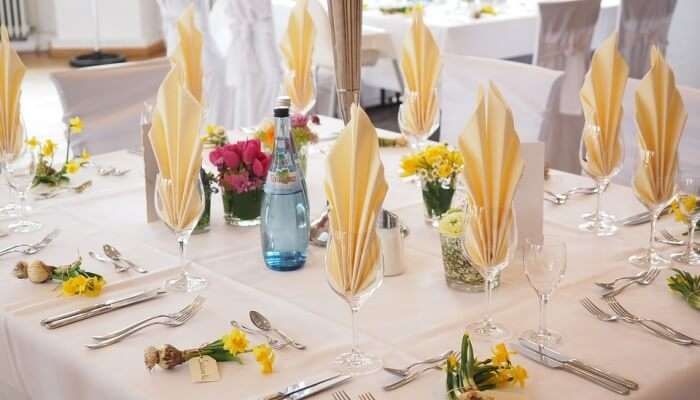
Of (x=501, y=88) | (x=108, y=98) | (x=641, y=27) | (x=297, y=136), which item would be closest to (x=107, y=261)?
(x=297, y=136)

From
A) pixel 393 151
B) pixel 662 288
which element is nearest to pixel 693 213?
pixel 662 288

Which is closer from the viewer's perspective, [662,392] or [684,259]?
[662,392]

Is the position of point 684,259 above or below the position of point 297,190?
below

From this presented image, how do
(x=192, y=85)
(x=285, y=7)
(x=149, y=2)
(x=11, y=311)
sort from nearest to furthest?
(x=11, y=311) < (x=192, y=85) < (x=285, y=7) < (x=149, y=2)

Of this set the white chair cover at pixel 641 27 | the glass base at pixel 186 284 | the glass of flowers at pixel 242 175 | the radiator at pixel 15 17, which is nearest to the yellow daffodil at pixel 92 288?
the glass base at pixel 186 284

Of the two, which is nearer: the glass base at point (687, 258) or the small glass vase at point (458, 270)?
the small glass vase at point (458, 270)

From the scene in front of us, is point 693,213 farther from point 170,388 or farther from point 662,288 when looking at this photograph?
point 170,388

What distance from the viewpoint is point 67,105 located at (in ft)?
10.1

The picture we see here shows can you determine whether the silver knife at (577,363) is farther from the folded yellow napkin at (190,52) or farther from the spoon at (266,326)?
the folded yellow napkin at (190,52)

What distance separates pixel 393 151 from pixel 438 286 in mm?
1003

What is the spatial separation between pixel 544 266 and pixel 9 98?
1.37 m

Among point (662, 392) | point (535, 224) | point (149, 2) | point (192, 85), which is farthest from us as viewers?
point (149, 2)

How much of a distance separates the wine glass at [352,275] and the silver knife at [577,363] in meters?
0.24

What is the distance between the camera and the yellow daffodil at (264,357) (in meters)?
1.41
